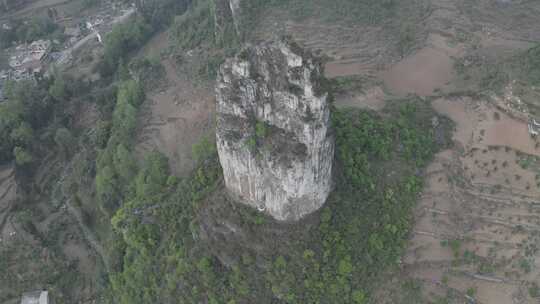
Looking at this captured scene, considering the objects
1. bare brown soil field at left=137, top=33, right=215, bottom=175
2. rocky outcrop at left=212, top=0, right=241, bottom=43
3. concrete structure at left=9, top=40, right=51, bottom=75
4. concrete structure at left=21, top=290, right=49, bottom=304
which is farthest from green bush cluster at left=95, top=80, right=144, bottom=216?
concrete structure at left=9, top=40, right=51, bottom=75

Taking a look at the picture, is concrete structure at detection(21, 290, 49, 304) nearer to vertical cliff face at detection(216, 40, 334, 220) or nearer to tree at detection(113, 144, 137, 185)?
tree at detection(113, 144, 137, 185)

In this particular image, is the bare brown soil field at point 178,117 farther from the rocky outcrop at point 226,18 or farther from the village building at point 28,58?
the village building at point 28,58

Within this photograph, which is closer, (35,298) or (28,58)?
(35,298)

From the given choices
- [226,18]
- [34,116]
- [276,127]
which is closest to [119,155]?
[34,116]

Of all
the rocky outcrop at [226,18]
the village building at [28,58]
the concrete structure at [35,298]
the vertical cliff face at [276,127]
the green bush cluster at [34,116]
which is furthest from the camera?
the village building at [28,58]

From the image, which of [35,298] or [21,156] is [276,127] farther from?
[21,156]

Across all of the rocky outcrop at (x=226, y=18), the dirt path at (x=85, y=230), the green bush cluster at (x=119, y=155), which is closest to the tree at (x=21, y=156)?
the dirt path at (x=85, y=230)

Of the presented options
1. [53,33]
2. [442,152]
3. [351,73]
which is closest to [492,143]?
[442,152]
